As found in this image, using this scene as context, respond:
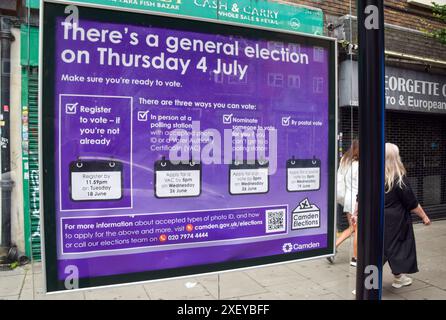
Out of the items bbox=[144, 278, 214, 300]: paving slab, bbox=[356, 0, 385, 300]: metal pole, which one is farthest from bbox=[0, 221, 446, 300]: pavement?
bbox=[356, 0, 385, 300]: metal pole

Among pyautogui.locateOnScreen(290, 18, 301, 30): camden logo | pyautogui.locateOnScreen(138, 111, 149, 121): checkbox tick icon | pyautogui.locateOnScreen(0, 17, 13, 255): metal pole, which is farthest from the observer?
pyautogui.locateOnScreen(290, 18, 301, 30): camden logo

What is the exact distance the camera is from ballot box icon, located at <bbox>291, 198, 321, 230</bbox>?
8.18 ft

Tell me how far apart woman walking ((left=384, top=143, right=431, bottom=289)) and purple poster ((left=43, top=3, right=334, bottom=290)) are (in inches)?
77.1

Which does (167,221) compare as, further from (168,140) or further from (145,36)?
(145,36)

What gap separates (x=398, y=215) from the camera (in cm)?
425

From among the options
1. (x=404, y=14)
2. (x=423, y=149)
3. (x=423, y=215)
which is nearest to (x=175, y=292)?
(x=423, y=215)

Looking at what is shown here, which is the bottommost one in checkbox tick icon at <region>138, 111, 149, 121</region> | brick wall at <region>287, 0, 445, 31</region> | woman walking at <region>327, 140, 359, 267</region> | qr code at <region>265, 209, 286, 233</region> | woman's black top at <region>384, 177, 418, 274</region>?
woman's black top at <region>384, 177, 418, 274</region>

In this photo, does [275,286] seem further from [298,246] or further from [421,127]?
[421,127]

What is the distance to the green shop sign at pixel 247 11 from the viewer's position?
5338 millimetres

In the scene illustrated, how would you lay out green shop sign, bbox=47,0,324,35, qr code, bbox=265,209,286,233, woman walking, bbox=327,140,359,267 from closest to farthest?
qr code, bbox=265,209,286,233 < woman walking, bbox=327,140,359,267 < green shop sign, bbox=47,0,324,35

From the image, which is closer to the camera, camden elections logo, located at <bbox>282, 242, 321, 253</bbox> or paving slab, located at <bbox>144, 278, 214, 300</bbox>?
camden elections logo, located at <bbox>282, 242, 321, 253</bbox>

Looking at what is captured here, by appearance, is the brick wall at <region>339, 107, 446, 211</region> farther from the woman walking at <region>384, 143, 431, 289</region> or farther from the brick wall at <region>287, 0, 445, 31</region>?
the woman walking at <region>384, 143, 431, 289</region>

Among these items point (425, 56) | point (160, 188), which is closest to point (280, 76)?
point (160, 188)

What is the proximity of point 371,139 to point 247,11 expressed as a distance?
4840mm
